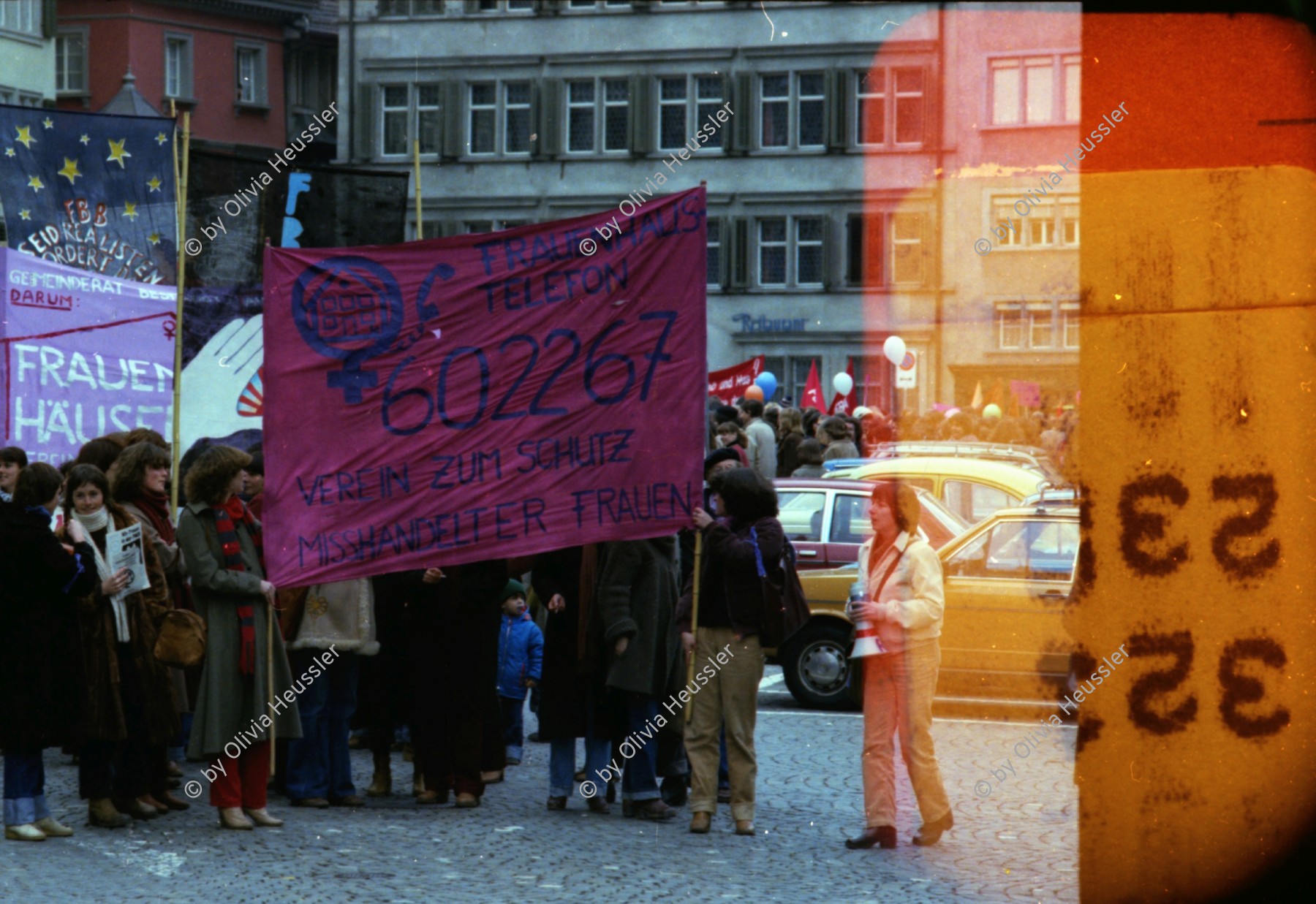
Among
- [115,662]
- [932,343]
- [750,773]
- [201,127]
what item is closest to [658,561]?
[750,773]

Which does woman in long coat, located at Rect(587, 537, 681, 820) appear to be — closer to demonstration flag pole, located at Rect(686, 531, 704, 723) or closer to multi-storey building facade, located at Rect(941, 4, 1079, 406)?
demonstration flag pole, located at Rect(686, 531, 704, 723)

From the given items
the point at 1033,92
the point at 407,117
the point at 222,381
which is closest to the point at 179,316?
the point at 222,381

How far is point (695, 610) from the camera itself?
891cm

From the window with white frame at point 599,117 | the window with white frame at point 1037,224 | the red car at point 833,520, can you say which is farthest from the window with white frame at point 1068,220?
the red car at point 833,520

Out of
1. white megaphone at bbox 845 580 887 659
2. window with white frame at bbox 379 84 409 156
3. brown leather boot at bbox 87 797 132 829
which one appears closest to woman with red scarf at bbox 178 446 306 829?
brown leather boot at bbox 87 797 132 829

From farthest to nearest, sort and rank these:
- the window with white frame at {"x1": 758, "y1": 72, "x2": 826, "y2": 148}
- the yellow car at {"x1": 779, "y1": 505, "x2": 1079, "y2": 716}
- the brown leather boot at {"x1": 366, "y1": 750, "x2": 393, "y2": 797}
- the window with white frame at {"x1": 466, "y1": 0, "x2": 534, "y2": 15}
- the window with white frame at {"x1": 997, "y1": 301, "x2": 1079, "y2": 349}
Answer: the window with white frame at {"x1": 466, "y1": 0, "x2": 534, "y2": 15} → the window with white frame at {"x1": 758, "y1": 72, "x2": 826, "y2": 148} → the window with white frame at {"x1": 997, "y1": 301, "x2": 1079, "y2": 349} → the yellow car at {"x1": 779, "y1": 505, "x2": 1079, "y2": 716} → the brown leather boot at {"x1": 366, "y1": 750, "x2": 393, "y2": 797}

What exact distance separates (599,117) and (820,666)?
39.3m

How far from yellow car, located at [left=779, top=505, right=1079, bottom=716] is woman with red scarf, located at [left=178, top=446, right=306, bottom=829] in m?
5.03

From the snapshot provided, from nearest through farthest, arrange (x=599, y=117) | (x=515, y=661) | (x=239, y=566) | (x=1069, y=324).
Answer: (x=239, y=566)
(x=515, y=661)
(x=1069, y=324)
(x=599, y=117)

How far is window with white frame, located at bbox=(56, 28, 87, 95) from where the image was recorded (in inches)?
2156

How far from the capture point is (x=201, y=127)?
55.8 m

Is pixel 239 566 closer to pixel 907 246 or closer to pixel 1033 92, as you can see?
pixel 907 246

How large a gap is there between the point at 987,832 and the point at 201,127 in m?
50.4

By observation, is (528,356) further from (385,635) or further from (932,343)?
(932,343)
